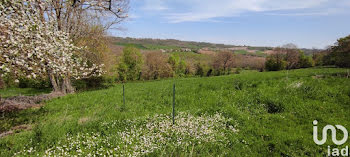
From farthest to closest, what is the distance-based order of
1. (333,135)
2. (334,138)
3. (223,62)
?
1. (223,62)
2. (333,135)
3. (334,138)

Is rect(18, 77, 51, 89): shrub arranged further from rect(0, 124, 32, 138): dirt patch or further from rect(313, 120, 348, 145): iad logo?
rect(313, 120, 348, 145): iad logo

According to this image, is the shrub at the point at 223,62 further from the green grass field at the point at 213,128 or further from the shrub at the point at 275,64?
the green grass field at the point at 213,128

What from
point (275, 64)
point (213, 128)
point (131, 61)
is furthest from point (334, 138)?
point (275, 64)

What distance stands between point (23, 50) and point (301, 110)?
10163 millimetres

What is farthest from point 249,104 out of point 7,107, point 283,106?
point 7,107

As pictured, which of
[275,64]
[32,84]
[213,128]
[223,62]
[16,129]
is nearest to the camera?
[213,128]

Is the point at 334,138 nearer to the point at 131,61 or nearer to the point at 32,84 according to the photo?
the point at 32,84

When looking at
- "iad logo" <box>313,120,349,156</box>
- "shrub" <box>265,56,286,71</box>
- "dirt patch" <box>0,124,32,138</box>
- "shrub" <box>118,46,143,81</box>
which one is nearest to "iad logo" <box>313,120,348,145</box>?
"iad logo" <box>313,120,349,156</box>

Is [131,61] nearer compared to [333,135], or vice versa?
[333,135]

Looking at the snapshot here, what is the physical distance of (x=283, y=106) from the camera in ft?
23.2

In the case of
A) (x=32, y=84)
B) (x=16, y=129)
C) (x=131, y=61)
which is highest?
(x=131, y=61)

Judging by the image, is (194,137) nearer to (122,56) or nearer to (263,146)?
(263,146)

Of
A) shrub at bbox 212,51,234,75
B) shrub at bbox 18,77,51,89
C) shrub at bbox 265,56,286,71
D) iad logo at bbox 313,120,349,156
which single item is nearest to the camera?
iad logo at bbox 313,120,349,156

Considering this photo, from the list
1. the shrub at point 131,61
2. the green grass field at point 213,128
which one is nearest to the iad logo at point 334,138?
the green grass field at point 213,128
